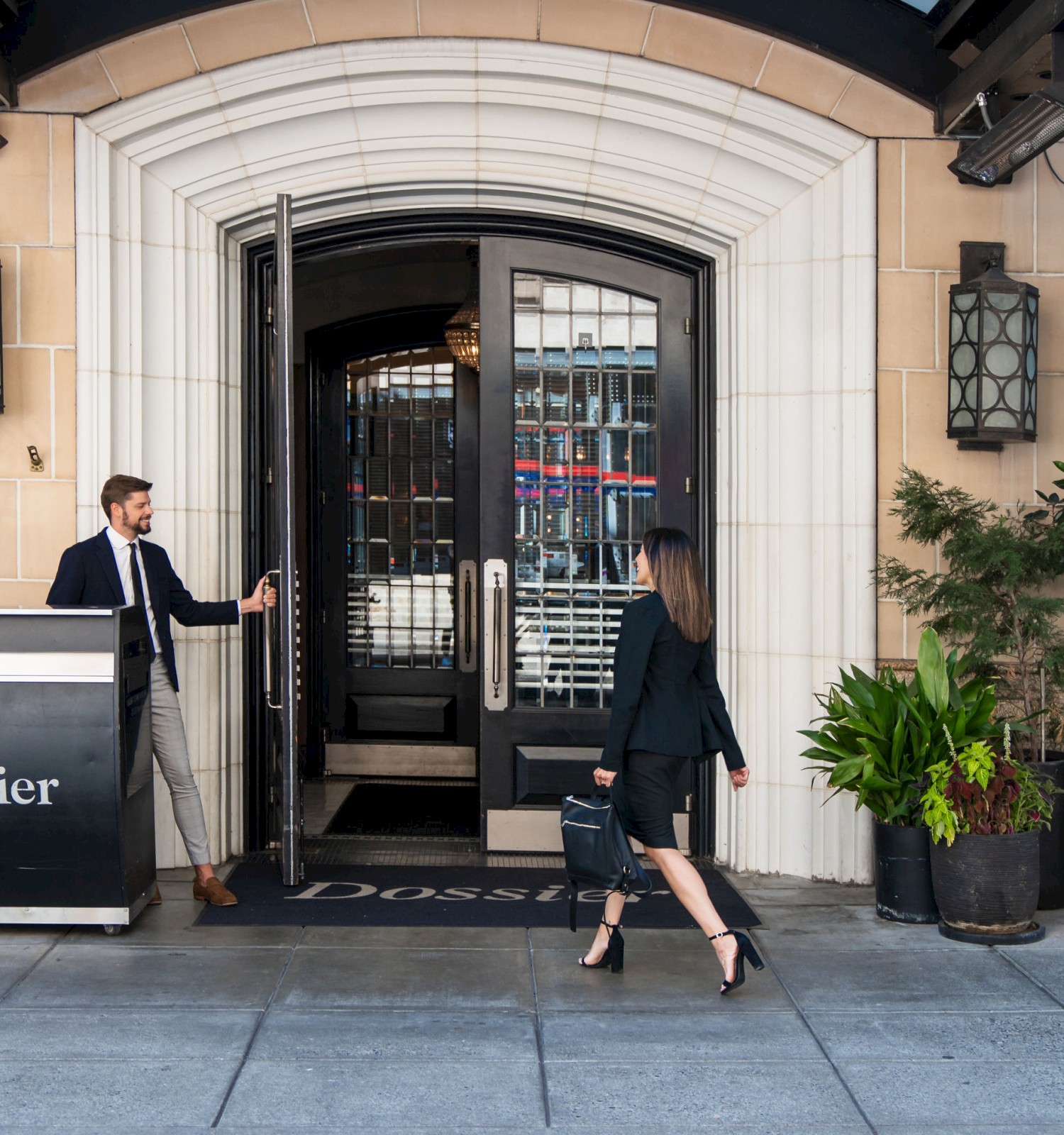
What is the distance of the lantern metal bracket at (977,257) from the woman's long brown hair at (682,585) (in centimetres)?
235

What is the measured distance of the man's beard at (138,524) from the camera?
193 inches

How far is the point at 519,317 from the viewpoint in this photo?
5992 millimetres

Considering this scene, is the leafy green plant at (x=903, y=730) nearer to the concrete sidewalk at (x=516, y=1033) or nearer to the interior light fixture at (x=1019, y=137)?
the concrete sidewalk at (x=516, y=1033)

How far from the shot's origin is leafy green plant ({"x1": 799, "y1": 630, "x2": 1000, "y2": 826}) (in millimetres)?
4824

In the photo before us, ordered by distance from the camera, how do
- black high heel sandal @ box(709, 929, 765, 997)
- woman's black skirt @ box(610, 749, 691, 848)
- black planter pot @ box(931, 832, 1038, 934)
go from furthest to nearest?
black planter pot @ box(931, 832, 1038, 934)
woman's black skirt @ box(610, 749, 691, 848)
black high heel sandal @ box(709, 929, 765, 997)

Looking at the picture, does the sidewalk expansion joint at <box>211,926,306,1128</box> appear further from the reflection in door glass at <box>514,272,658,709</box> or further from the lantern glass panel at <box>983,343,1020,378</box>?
the lantern glass panel at <box>983,343,1020,378</box>

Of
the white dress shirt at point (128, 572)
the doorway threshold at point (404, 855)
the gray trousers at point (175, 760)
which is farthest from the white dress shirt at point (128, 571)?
the doorway threshold at point (404, 855)

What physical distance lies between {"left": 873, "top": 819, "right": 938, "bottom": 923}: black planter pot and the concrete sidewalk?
0.30 feet

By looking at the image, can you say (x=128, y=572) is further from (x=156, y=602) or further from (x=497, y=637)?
(x=497, y=637)

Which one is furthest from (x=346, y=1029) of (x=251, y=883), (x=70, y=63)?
(x=70, y=63)

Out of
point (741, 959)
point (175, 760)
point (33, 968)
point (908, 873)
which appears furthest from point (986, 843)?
point (33, 968)

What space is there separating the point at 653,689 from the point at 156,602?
216cm

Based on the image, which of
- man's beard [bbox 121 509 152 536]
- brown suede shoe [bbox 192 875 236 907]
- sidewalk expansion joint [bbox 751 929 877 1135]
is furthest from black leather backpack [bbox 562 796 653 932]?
man's beard [bbox 121 509 152 536]

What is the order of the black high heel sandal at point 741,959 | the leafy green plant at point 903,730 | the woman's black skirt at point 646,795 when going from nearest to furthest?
the black high heel sandal at point 741,959 → the woman's black skirt at point 646,795 → the leafy green plant at point 903,730
